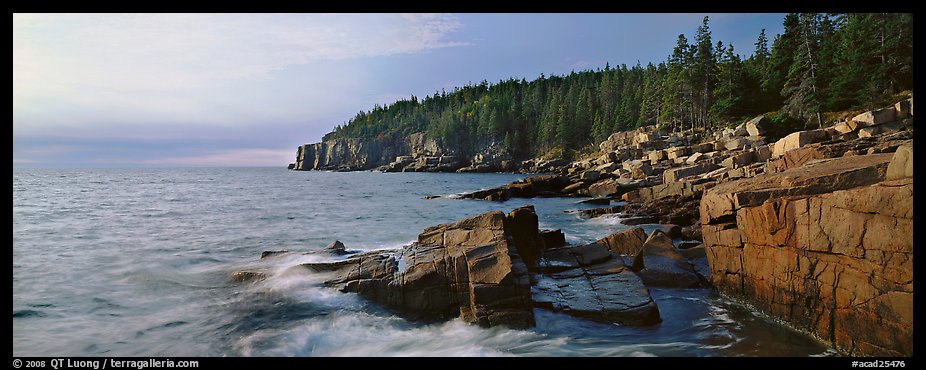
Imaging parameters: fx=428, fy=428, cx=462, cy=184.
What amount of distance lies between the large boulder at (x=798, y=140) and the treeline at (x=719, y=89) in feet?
42.5

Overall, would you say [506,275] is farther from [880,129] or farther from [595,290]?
[880,129]

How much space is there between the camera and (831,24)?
5378cm

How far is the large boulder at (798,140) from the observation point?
28.4 meters

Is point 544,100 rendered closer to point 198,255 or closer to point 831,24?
point 831,24

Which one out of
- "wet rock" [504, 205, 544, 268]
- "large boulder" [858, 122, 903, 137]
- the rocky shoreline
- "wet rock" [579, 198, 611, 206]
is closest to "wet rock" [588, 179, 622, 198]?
"wet rock" [579, 198, 611, 206]

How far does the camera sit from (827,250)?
6953 millimetres

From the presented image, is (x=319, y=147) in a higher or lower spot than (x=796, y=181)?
higher

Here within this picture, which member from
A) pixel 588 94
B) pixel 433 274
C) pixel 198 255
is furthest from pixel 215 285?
pixel 588 94

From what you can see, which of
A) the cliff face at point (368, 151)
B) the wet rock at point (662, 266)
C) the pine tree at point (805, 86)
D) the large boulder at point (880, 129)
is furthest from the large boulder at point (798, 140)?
the cliff face at point (368, 151)

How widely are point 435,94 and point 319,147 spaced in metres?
52.0

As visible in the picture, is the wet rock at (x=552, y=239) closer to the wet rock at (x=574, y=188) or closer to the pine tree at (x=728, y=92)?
the wet rock at (x=574, y=188)

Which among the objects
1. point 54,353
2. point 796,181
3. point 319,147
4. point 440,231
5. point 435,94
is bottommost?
point 54,353
